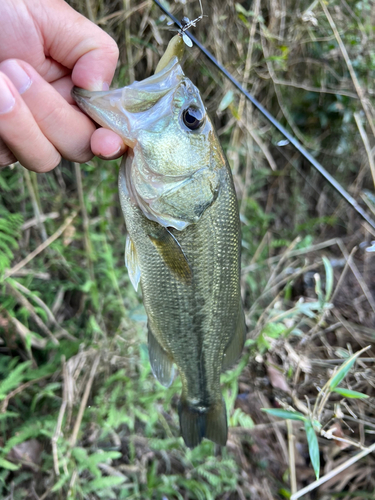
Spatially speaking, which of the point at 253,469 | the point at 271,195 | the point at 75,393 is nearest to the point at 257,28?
the point at 271,195

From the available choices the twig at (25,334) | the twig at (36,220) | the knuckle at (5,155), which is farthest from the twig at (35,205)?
the knuckle at (5,155)

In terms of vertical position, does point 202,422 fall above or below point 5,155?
below

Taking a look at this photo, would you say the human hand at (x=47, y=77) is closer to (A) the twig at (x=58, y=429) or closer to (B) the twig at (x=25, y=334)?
(B) the twig at (x=25, y=334)

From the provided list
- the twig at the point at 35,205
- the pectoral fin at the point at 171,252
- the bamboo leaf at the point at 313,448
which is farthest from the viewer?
the twig at the point at 35,205

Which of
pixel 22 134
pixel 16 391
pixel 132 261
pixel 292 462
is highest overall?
pixel 22 134

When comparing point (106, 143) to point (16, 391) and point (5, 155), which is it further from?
point (16, 391)

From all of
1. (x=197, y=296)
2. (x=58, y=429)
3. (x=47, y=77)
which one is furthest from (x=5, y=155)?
(x=58, y=429)

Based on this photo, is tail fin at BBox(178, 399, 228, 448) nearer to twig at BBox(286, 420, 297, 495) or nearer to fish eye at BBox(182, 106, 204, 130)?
twig at BBox(286, 420, 297, 495)

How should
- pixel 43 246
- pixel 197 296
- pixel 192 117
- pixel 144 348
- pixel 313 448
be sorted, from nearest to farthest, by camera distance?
1. pixel 192 117
2. pixel 197 296
3. pixel 313 448
4. pixel 144 348
5. pixel 43 246
